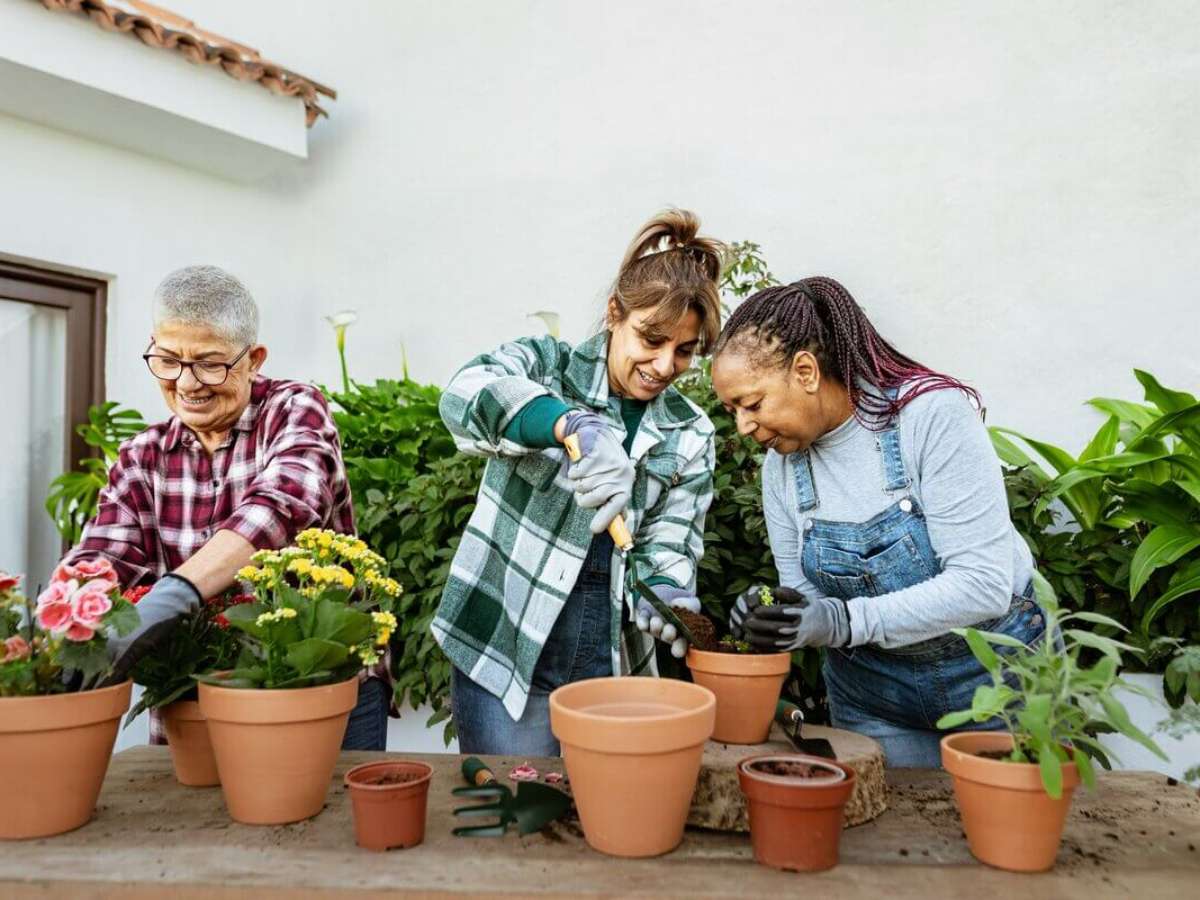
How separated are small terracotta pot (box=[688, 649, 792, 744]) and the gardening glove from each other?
0.07 meters

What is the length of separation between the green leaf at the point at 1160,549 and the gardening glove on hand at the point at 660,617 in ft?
4.64

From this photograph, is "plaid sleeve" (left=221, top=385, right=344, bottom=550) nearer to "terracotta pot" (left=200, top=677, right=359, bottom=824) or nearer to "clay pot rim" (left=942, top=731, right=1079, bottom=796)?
"terracotta pot" (left=200, top=677, right=359, bottom=824)

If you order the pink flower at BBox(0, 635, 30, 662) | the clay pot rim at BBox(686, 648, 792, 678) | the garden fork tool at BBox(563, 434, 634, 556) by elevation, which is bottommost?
the clay pot rim at BBox(686, 648, 792, 678)

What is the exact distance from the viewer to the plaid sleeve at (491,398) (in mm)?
1745

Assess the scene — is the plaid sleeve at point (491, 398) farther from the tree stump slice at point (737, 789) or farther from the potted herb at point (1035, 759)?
the potted herb at point (1035, 759)

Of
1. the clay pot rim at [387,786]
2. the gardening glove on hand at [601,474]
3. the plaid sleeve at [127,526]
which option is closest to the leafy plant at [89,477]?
the plaid sleeve at [127,526]

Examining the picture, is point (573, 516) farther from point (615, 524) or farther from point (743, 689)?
point (743, 689)

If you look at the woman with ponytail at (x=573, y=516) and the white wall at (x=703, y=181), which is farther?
the white wall at (x=703, y=181)

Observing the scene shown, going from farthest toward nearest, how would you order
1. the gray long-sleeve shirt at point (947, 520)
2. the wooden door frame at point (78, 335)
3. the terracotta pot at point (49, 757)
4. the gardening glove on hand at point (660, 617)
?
the wooden door frame at point (78, 335) < the gardening glove on hand at point (660, 617) < the gray long-sleeve shirt at point (947, 520) < the terracotta pot at point (49, 757)

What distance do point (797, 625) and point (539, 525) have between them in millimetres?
638

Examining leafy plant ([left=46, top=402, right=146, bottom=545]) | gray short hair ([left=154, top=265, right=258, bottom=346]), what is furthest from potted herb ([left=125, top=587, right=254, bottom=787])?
leafy plant ([left=46, top=402, right=146, bottom=545])

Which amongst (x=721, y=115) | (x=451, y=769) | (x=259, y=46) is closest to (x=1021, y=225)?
(x=721, y=115)

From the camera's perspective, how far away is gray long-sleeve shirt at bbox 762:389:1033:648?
1.48 meters

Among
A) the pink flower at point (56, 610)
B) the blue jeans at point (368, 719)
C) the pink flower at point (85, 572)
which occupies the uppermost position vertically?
the pink flower at point (85, 572)
